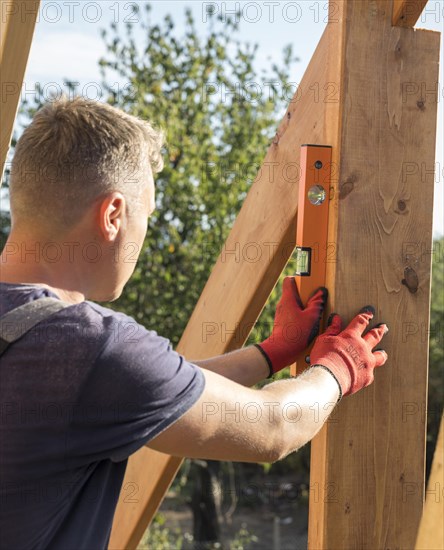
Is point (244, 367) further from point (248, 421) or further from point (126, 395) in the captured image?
point (126, 395)

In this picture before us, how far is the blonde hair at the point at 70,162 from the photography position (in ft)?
4.89

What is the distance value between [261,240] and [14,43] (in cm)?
84

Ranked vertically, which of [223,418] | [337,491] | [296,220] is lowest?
[337,491]

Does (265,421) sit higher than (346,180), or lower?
lower

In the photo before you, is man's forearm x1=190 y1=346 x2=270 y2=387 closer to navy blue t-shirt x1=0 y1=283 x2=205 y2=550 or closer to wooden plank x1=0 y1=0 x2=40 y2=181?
navy blue t-shirt x1=0 y1=283 x2=205 y2=550

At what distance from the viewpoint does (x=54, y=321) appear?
133cm

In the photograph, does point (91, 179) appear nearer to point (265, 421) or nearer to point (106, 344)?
point (106, 344)

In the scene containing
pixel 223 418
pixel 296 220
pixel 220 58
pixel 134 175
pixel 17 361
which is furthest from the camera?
pixel 220 58

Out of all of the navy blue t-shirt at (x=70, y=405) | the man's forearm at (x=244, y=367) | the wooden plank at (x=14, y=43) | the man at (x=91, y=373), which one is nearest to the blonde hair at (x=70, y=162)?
the man at (x=91, y=373)

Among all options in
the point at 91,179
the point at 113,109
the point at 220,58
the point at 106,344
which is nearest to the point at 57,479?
the point at 106,344

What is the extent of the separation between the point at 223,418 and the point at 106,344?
11.1 inches

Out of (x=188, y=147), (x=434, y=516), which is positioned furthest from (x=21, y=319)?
(x=188, y=147)

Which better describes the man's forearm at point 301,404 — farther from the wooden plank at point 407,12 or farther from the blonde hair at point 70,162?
the wooden plank at point 407,12

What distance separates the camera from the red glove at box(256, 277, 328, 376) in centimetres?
187
